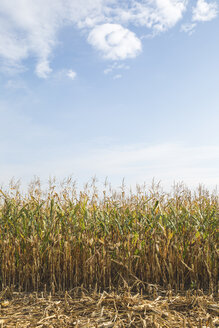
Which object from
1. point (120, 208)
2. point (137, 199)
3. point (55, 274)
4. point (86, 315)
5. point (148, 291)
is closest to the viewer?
point (86, 315)

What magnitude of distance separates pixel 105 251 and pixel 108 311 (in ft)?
2.17

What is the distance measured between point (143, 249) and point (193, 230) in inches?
25.9

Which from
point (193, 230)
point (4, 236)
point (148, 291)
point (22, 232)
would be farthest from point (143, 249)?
point (4, 236)

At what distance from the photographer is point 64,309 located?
271 centimetres

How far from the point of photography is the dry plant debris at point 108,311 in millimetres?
2438

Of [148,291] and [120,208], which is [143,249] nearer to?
[148,291]

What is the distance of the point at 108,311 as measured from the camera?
2.62 m

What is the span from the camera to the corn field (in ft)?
10.5

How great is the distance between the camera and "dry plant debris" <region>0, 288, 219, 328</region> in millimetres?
2438

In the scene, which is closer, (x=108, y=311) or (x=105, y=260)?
(x=108, y=311)

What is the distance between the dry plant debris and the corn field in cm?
19

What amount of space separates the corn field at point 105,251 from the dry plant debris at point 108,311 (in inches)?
7.5

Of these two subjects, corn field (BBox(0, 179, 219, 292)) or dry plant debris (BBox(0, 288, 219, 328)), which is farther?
corn field (BBox(0, 179, 219, 292))

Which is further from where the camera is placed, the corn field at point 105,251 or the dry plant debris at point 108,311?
the corn field at point 105,251
